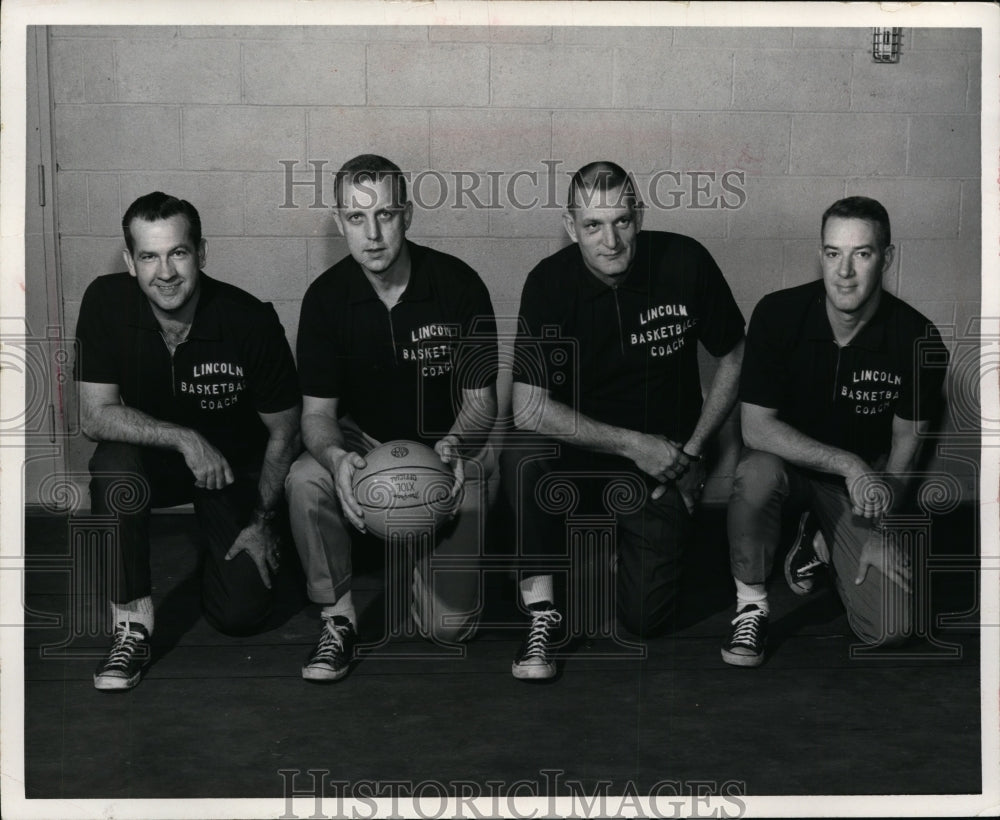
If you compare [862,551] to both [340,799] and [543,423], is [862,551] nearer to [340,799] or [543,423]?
[543,423]

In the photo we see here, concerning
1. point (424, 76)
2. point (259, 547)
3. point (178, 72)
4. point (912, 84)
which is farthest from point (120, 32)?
point (912, 84)

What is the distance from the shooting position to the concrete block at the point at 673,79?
3857 millimetres

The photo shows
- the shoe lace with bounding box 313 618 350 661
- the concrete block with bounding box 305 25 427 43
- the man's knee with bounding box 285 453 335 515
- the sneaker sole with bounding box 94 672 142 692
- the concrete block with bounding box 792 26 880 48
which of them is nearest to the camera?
the sneaker sole with bounding box 94 672 142 692

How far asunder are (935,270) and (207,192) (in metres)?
2.40

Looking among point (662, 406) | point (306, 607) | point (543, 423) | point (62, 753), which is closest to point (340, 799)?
point (62, 753)

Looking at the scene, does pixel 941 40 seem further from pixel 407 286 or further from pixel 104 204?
pixel 104 204

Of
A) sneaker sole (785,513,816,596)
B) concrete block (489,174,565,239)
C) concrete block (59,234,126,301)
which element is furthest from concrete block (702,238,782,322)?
concrete block (59,234,126,301)

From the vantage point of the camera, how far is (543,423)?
3670 mm

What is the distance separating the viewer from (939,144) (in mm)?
4020

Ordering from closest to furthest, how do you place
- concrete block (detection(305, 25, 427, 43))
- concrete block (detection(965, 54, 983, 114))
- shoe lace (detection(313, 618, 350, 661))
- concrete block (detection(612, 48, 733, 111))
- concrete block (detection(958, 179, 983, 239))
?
shoe lace (detection(313, 618, 350, 661)), concrete block (detection(965, 54, 983, 114)), concrete block (detection(305, 25, 427, 43)), concrete block (detection(612, 48, 733, 111)), concrete block (detection(958, 179, 983, 239))

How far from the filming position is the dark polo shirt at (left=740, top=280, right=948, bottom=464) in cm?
369

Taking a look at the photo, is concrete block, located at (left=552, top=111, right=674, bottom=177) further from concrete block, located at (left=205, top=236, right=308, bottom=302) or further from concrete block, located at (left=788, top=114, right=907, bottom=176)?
concrete block, located at (left=205, top=236, right=308, bottom=302)

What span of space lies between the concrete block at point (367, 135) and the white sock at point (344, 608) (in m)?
1.23

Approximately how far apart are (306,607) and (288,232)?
121 centimetres
